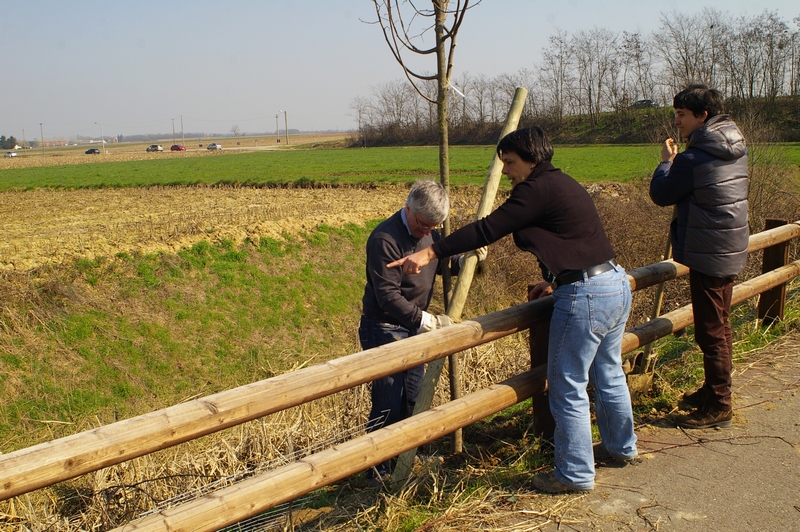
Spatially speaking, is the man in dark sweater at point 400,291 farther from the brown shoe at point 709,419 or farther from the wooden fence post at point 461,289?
the brown shoe at point 709,419

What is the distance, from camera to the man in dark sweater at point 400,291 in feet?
12.7

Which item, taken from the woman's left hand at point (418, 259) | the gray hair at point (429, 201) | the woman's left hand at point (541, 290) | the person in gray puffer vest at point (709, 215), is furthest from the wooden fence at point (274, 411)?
the person in gray puffer vest at point (709, 215)

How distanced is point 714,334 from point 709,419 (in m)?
0.50

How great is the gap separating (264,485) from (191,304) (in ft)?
36.5

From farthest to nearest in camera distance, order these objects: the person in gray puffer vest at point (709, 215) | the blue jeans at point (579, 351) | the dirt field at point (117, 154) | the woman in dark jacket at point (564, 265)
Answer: the dirt field at point (117, 154), the person in gray puffer vest at point (709, 215), the blue jeans at point (579, 351), the woman in dark jacket at point (564, 265)

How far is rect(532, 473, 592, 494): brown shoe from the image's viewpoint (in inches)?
Answer: 134

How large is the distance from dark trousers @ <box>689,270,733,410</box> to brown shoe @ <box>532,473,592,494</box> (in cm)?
122

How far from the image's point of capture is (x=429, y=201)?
12.4 ft

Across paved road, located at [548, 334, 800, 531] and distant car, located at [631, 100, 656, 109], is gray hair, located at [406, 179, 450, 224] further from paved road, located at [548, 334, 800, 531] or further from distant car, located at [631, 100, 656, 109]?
distant car, located at [631, 100, 656, 109]

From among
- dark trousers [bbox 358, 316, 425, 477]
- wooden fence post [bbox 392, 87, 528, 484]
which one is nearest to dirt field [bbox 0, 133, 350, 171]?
dark trousers [bbox 358, 316, 425, 477]

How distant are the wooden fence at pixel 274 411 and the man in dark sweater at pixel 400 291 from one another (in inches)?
18.7

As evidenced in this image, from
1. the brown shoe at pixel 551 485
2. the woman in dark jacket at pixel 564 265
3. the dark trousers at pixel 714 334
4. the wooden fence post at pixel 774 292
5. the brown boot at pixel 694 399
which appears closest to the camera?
the woman in dark jacket at pixel 564 265

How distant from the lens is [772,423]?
4203 mm

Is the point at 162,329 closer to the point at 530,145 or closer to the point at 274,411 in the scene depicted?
the point at 274,411
